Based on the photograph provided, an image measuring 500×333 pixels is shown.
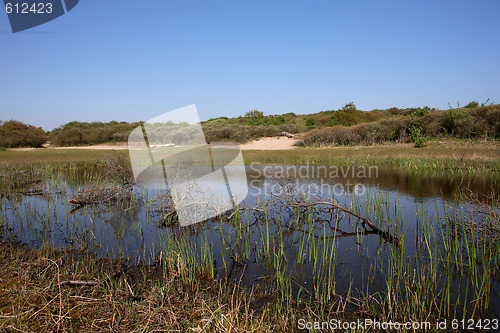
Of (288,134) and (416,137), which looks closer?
(416,137)

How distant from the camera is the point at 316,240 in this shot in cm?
703

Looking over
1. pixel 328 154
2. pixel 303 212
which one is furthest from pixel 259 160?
pixel 303 212

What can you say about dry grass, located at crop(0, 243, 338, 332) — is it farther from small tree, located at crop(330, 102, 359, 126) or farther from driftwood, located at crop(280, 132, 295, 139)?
small tree, located at crop(330, 102, 359, 126)

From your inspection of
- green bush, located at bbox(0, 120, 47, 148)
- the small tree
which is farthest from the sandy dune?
the small tree

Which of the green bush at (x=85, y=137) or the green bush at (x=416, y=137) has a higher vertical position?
the green bush at (x=85, y=137)

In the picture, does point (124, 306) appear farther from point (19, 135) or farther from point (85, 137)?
point (85, 137)

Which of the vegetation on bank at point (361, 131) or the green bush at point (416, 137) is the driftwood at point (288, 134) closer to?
the vegetation on bank at point (361, 131)

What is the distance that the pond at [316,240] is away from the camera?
4.82 m

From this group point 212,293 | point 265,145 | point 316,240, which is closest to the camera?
point 212,293

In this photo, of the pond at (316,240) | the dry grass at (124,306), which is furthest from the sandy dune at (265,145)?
the dry grass at (124,306)

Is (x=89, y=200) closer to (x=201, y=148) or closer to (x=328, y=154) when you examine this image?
(x=328, y=154)

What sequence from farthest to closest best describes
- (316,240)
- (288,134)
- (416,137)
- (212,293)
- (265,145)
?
(288,134), (265,145), (416,137), (316,240), (212,293)

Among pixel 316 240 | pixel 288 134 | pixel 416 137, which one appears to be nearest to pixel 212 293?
pixel 316 240

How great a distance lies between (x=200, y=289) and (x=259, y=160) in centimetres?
1942
